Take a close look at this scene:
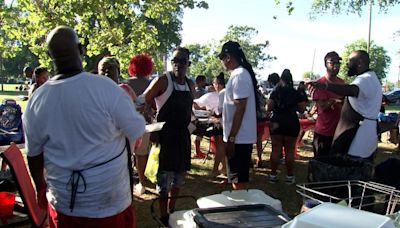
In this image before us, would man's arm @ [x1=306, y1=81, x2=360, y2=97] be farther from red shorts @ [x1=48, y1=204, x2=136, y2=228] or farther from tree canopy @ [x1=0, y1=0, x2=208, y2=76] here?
tree canopy @ [x1=0, y1=0, x2=208, y2=76]

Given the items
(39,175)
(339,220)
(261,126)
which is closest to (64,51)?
(39,175)

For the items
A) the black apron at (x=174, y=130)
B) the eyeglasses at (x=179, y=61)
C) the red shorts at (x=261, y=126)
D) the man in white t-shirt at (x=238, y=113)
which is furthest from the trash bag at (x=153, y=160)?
the red shorts at (x=261, y=126)

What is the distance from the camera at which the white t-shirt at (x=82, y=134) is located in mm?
1810

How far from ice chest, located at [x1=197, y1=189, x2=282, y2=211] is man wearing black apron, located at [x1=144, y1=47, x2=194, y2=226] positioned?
0.85 metres

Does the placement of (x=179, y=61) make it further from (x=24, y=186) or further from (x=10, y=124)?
(x=10, y=124)

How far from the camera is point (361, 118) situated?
11.1ft

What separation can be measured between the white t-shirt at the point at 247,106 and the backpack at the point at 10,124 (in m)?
3.08

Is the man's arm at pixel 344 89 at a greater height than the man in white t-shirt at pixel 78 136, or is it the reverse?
the man's arm at pixel 344 89

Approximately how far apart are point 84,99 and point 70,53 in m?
0.27

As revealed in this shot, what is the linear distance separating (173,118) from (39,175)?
1.58 meters

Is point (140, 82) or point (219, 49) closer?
point (140, 82)

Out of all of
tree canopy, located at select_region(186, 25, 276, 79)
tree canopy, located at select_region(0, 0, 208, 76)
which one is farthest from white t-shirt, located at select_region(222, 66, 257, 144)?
tree canopy, located at select_region(186, 25, 276, 79)

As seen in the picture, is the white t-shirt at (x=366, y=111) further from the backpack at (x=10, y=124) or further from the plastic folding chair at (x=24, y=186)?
the backpack at (x=10, y=124)

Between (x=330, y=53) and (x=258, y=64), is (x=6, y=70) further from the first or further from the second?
(x=330, y=53)
